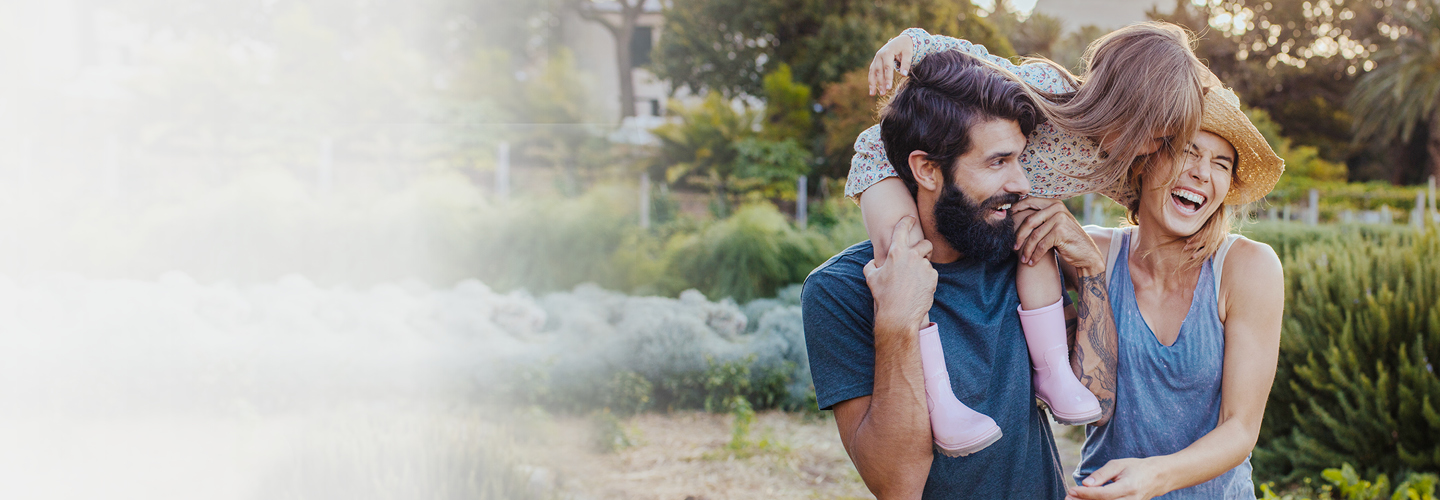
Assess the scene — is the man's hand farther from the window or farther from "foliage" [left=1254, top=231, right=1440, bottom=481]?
the window

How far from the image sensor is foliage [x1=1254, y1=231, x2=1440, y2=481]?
3.91 m

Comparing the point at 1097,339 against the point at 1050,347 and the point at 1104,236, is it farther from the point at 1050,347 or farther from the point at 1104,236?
the point at 1104,236

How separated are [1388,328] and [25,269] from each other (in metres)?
5.72

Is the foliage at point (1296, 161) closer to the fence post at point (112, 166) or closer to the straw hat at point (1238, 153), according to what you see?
the straw hat at point (1238, 153)

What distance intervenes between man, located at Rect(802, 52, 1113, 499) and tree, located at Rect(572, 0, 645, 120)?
5.53 m

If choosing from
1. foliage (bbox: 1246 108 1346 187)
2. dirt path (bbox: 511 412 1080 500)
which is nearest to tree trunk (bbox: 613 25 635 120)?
dirt path (bbox: 511 412 1080 500)

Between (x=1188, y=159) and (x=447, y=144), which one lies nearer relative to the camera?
(x=1188, y=159)

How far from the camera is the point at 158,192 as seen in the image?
3.96 m

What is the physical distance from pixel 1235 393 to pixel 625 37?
801 cm

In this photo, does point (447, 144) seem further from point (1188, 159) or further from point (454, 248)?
point (1188, 159)

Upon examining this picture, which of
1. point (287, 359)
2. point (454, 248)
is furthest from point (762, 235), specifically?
point (287, 359)

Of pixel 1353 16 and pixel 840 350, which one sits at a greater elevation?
pixel 1353 16

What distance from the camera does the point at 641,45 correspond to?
34.6 ft

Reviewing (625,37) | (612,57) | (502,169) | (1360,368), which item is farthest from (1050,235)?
(625,37)
